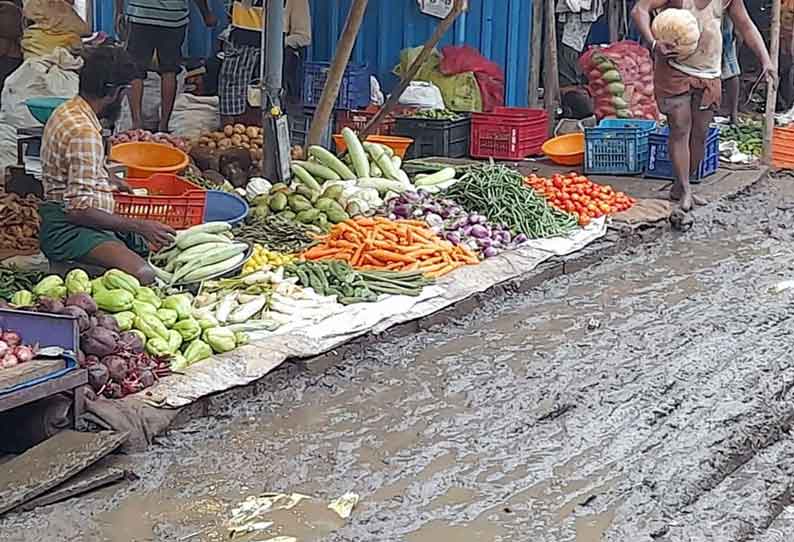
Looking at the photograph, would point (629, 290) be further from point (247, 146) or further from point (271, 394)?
point (247, 146)

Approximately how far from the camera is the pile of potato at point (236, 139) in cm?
1009

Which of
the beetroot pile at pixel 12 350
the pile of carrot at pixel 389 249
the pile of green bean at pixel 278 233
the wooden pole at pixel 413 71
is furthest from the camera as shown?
the wooden pole at pixel 413 71

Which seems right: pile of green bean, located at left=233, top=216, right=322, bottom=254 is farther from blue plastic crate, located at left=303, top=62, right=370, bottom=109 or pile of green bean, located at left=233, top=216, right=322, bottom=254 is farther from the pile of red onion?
blue plastic crate, located at left=303, top=62, right=370, bottom=109

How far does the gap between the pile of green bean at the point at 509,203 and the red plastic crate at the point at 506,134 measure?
8.62 feet

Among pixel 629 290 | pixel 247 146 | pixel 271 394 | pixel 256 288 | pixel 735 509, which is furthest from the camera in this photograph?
pixel 247 146

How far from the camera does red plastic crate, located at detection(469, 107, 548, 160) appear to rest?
11227 mm

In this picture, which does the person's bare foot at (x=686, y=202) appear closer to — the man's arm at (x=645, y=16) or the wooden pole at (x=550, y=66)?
the man's arm at (x=645, y=16)

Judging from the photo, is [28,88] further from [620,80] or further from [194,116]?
[620,80]

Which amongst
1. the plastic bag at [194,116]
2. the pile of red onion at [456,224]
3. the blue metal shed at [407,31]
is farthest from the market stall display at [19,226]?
the blue metal shed at [407,31]

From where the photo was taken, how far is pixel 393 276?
6.81 metres

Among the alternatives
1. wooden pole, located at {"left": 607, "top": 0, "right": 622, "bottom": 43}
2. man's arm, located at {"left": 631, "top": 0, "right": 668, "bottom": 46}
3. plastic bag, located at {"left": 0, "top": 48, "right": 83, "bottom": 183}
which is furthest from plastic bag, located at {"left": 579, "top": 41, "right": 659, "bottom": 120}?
plastic bag, located at {"left": 0, "top": 48, "right": 83, "bottom": 183}

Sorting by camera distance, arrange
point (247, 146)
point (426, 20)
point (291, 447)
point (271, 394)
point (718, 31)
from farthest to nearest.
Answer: point (426, 20), point (247, 146), point (718, 31), point (271, 394), point (291, 447)

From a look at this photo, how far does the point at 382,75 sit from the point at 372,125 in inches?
92.5

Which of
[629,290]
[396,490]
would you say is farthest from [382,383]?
[629,290]
